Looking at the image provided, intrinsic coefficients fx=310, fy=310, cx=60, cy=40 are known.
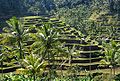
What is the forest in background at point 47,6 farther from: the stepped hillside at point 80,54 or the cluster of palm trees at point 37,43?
the cluster of palm trees at point 37,43

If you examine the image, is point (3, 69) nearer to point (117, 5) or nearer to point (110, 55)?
point (110, 55)

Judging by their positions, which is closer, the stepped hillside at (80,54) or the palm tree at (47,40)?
the palm tree at (47,40)

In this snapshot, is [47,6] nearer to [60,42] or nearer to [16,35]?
[16,35]

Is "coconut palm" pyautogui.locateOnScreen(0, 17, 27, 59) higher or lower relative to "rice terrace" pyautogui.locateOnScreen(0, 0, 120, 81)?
higher

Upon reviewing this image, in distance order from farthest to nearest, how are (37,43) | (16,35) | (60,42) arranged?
(16,35)
(60,42)
(37,43)

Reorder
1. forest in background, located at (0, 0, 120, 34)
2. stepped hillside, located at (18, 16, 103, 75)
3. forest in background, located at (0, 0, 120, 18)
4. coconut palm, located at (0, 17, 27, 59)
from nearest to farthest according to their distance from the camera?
coconut palm, located at (0, 17, 27, 59) → stepped hillside, located at (18, 16, 103, 75) → forest in background, located at (0, 0, 120, 34) → forest in background, located at (0, 0, 120, 18)

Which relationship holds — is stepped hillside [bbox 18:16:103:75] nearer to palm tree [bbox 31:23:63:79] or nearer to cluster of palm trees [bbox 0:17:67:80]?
cluster of palm trees [bbox 0:17:67:80]

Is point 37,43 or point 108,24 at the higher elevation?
point 37,43

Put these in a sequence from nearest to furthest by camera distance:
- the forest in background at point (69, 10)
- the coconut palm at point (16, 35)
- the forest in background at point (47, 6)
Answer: the coconut palm at point (16, 35) < the forest in background at point (69, 10) < the forest in background at point (47, 6)

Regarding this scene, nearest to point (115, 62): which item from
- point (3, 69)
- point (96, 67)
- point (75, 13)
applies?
point (96, 67)

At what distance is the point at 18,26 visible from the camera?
53562 mm

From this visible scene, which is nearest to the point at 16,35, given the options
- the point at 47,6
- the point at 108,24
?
the point at 108,24

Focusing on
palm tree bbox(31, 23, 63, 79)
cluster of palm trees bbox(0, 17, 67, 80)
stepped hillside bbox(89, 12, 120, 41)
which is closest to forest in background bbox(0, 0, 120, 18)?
stepped hillside bbox(89, 12, 120, 41)

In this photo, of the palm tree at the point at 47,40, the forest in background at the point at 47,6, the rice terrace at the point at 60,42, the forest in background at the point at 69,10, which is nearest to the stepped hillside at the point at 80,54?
the rice terrace at the point at 60,42
